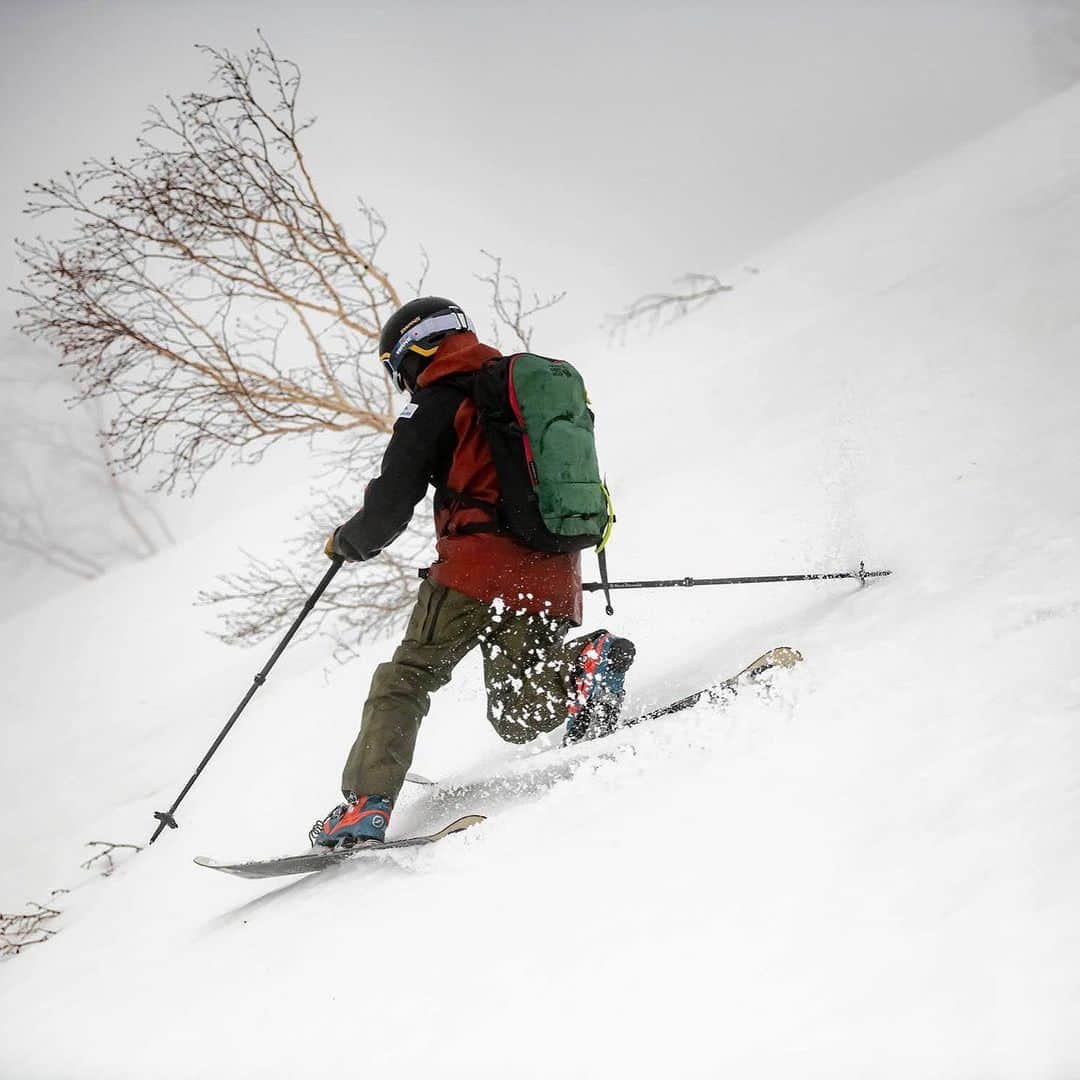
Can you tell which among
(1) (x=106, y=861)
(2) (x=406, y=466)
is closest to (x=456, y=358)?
(2) (x=406, y=466)

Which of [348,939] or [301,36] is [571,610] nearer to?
[348,939]

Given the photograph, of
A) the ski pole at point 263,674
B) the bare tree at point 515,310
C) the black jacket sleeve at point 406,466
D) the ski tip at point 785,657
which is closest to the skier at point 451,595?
the black jacket sleeve at point 406,466

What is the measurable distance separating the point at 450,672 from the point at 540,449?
2.81 ft

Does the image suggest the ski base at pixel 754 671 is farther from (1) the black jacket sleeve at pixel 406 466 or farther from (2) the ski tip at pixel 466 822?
(1) the black jacket sleeve at pixel 406 466

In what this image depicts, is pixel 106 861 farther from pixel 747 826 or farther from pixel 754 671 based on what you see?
pixel 747 826

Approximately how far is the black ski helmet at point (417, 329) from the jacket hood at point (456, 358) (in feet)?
0.14

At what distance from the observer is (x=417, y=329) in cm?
278

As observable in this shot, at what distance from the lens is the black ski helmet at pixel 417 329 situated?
278 cm

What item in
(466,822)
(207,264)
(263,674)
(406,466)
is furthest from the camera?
(207,264)

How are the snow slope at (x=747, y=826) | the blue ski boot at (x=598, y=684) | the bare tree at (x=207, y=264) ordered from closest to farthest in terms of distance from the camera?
the snow slope at (x=747, y=826)
the blue ski boot at (x=598, y=684)
the bare tree at (x=207, y=264)

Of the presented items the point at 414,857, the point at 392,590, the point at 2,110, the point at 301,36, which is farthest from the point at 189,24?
the point at 414,857

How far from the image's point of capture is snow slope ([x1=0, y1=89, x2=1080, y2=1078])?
4.47ft

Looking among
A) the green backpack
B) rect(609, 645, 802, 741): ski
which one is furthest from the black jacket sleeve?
rect(609, 645, 802, 741): ski

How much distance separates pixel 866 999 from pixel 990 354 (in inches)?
174
